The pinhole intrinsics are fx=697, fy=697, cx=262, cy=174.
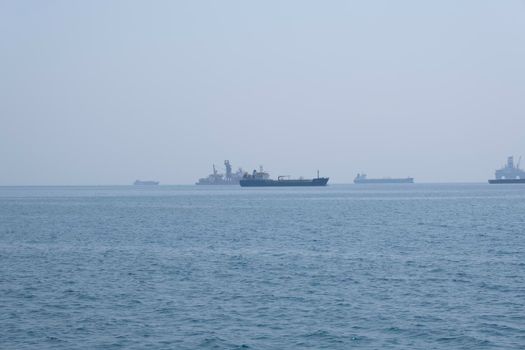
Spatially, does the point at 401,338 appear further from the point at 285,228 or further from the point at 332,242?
the point at 285,228

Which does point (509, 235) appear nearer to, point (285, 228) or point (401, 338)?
point (285, 228)

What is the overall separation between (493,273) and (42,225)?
164 feet

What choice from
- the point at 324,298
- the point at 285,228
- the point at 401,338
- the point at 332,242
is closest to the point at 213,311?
the point at 324,298

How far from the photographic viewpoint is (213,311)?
81.2 ft

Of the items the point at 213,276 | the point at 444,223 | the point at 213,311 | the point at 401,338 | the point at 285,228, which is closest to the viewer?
the point at 401,338

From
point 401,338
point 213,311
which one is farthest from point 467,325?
point 213,311

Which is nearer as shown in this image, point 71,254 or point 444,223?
point 71,254

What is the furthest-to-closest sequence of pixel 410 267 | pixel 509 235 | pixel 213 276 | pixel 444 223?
pixel 444 223 < pixel 509 235 < pixel 410 267 < pixel 213 276

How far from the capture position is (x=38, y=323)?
2305 centimetres

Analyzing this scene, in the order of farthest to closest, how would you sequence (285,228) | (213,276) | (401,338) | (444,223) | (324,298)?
1. (444,223)
2. (285,228)
3. (213,276)
4. (324,298)
5. (401,338)

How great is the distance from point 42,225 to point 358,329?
54.2 metres

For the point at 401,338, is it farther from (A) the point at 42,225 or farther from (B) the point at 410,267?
(A) the point at 42,225

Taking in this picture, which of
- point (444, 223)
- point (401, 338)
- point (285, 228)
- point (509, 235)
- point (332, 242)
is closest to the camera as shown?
point (401, 338)

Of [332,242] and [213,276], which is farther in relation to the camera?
[332,242]
